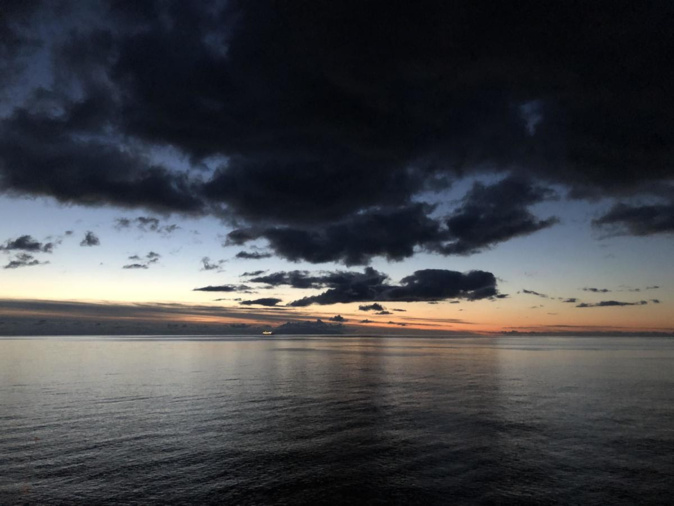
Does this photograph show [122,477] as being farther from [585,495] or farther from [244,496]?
[585,495]

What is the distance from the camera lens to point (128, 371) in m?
95.9

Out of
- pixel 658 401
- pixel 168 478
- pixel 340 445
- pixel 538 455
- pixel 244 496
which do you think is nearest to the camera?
pixel 244 496

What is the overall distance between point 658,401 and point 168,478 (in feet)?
205

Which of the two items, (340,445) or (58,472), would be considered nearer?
(58,472)

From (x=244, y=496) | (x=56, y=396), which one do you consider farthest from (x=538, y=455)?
(x=56, y=396)

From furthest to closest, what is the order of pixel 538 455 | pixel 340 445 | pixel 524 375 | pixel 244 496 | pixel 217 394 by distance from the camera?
pixel 524 375, pixel 217 394, pixel 340 445, pixel 538 455, pixel 244 496

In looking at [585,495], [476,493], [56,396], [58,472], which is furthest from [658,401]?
[56,396]

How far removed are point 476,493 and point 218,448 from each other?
20.4m

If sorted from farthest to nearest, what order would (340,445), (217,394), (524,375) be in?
(524,375) < (217,394) < (340,445)

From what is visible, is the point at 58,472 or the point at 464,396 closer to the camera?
the point at 58,472

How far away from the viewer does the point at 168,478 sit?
94.0 feet

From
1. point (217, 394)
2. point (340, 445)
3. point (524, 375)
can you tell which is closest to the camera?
point (340, 445)

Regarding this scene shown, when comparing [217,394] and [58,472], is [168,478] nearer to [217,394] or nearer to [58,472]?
[58,472]

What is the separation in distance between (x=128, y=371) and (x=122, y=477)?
7536 centimetres
